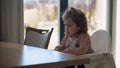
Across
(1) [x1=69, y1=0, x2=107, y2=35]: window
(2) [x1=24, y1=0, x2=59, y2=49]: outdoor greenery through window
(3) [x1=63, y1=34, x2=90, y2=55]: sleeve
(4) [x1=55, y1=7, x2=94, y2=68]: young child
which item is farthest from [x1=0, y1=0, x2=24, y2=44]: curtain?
(1) [x1=69, y1=0, x2=107, y2=35]: window

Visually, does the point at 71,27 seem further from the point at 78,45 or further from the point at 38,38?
the point at 38,38

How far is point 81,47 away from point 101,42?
27 cm

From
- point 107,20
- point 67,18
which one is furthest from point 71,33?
point 107,20

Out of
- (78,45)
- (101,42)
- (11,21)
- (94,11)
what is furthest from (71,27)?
(94,11)

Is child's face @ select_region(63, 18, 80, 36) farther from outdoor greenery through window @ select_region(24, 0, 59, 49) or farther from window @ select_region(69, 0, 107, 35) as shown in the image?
window @ select_region(69, 0, 107, 35)

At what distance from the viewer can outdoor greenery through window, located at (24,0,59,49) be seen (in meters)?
3.13

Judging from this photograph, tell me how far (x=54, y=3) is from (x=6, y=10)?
2.75 ft

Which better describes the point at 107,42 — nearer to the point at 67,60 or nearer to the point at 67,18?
the point at 67,18

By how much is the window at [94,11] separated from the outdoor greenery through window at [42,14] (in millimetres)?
305

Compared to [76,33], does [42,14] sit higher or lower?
higher

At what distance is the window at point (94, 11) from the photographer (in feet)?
11.8

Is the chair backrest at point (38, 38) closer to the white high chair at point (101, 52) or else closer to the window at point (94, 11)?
the white high chair at point (101, 52)

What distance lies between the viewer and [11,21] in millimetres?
2732

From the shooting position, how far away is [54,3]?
3.36 metres
